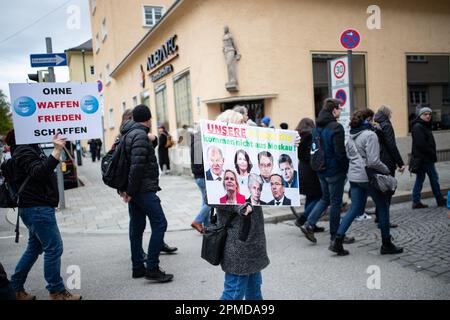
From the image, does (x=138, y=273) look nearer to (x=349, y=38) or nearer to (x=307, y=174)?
(x=307, y=174)

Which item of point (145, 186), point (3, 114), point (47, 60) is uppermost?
point (3, 114)

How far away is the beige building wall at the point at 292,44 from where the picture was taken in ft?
37.3

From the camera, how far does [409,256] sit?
4734 millimetres

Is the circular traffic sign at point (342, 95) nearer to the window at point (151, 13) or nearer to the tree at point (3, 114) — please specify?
the window at point (151, 13)

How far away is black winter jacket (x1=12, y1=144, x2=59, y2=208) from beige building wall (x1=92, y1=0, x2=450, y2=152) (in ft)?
27.0

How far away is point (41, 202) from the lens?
148 inches

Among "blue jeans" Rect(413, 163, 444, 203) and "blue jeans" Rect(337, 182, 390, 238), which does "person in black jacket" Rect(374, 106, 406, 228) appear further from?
"blue jeans" Rect(413, 163, 444, 203)

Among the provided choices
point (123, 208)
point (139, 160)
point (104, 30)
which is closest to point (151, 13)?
point (104, 30)

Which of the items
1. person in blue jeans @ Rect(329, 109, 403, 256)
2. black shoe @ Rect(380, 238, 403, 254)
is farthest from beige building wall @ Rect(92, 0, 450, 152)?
black shoe @ Rect(380, 238, 403, 254)

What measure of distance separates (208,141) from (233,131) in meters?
0.21

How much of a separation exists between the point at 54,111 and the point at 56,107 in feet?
0.21

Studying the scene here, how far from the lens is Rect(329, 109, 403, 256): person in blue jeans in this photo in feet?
15.6
